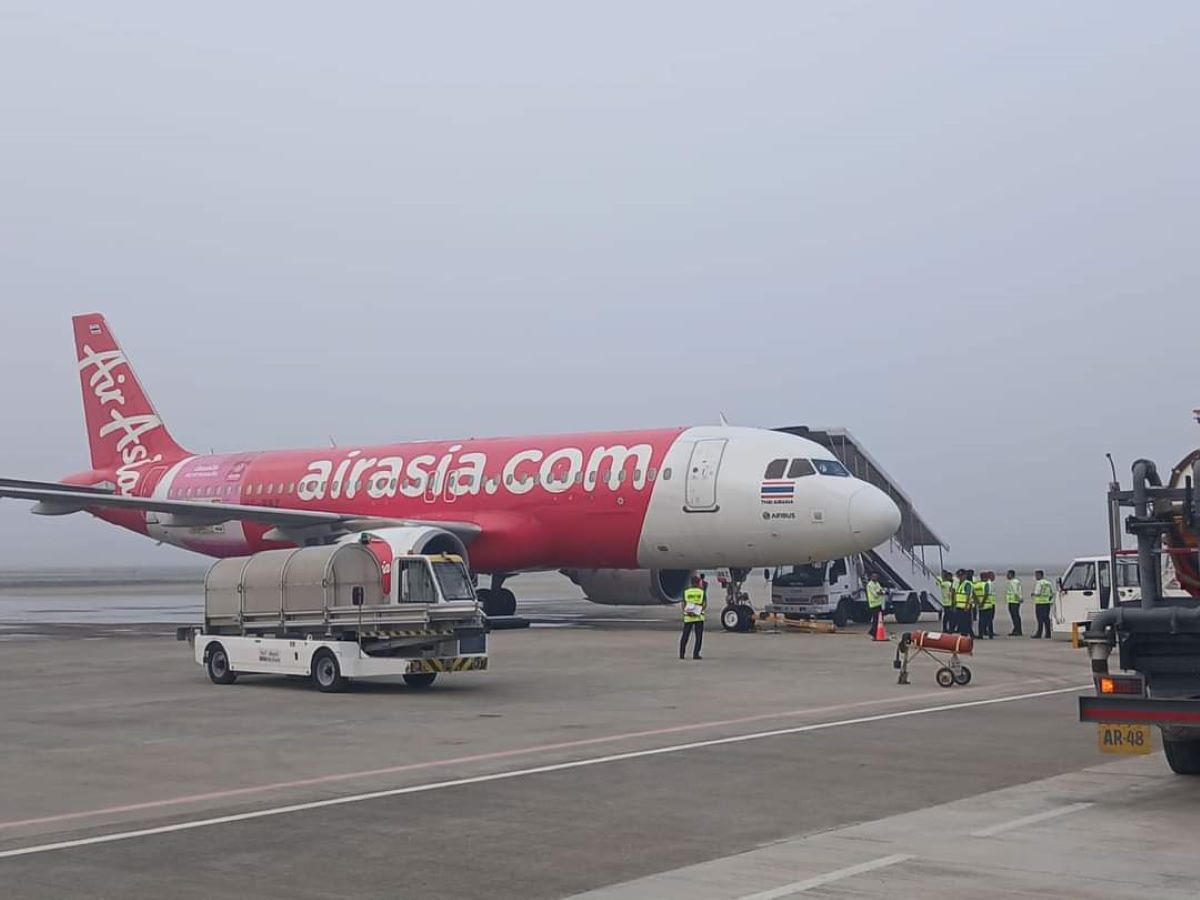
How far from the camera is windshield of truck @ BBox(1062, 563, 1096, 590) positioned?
2894 centimetres

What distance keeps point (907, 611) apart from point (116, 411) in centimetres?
2246

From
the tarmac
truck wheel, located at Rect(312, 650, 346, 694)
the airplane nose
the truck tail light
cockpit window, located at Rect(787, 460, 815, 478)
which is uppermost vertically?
cockpit window, located at Rect(787, 460, 815, 478)

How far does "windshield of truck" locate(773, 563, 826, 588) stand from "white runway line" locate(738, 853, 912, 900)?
24614 millimetres

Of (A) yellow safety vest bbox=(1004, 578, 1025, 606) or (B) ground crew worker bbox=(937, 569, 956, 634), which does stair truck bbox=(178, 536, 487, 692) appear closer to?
(B) ground crew worker bbox=(937, 569, 956, 634)

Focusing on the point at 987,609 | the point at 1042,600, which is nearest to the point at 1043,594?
the point at 1042,600

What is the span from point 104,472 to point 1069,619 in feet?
87.1

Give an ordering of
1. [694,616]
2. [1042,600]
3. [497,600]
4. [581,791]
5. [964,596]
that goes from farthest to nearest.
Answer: [497,600] < [1042,600] < [964,596] < [694,616] < [581,791]

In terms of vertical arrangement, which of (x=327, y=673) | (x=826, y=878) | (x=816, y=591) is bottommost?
(x=826, y=878)


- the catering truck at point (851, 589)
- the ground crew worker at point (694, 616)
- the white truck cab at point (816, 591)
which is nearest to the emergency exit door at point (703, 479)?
the catering truck at point (851, 589)

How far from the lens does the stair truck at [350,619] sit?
1809cm

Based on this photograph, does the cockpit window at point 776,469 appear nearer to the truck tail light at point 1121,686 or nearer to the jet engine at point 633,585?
the jet engine at point 633,585

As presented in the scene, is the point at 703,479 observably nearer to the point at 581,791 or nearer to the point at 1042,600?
the point at 1042,600

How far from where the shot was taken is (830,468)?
95.2ft

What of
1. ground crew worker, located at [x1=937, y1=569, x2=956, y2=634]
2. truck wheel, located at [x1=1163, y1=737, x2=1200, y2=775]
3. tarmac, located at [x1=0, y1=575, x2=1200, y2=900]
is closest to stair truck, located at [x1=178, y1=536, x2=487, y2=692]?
tarmac, located at [x1=0, y1=575, x2=1200, y2=900]
